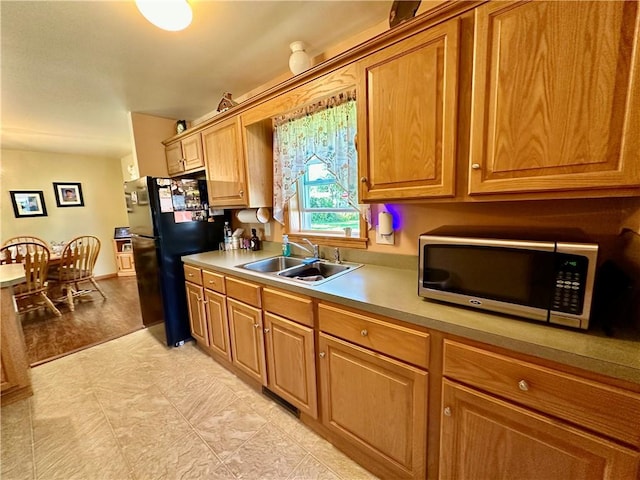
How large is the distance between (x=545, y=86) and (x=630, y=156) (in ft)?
1.06

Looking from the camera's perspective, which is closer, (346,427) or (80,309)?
(346,427)

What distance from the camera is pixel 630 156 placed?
0.78 metres

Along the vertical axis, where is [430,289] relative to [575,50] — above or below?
below

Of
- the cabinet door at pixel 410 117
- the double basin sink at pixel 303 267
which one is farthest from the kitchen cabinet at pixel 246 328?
the cabinet door at pixel 410 117

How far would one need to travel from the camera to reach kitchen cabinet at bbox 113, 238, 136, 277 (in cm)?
521

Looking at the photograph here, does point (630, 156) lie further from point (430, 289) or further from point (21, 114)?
point (21, 114)

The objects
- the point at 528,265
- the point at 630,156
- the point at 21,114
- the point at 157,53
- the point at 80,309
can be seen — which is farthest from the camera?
the point at 80,309

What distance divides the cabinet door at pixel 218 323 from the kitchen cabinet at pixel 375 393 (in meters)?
0.93

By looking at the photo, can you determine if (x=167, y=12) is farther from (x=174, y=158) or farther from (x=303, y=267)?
(x=174, y=158)

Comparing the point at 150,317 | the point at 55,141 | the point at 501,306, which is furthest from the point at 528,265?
the point at 55,141

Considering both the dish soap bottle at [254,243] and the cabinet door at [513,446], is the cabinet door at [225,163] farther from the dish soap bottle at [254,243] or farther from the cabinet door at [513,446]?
the cabinet door at [513,446]

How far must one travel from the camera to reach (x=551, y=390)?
0.79 metres

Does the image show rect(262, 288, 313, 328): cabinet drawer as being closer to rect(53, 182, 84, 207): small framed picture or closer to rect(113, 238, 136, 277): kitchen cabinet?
rect(113, 238, 136, 277): kitchen cabinet

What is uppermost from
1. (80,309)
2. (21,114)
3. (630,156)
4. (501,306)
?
(21,114)
